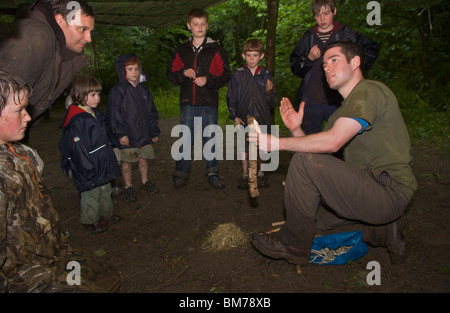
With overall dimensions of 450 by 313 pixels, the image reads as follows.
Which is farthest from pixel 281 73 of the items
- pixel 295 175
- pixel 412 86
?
pixel 295 175

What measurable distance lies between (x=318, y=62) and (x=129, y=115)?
Result: 8.91 ft

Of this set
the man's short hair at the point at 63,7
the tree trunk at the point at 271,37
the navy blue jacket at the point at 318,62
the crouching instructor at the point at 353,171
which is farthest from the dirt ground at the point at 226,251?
the man's short hair at the point at 63,7

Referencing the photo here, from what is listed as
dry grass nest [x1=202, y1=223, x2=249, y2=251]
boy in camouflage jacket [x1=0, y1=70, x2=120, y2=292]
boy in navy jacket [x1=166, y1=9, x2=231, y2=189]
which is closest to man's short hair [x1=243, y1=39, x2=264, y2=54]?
boy in navy jacket [x1=166, y1=9, x2=231, y2=189]

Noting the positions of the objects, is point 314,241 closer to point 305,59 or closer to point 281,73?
point 305,59

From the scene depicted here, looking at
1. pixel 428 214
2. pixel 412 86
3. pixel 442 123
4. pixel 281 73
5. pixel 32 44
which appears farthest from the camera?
pixel 281 73

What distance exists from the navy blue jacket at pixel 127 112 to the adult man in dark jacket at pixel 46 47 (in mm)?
1155

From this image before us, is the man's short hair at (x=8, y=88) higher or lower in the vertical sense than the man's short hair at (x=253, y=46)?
lower

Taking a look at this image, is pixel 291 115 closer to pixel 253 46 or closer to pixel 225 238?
pixel 225 238

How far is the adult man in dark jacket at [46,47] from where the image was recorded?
2541mm

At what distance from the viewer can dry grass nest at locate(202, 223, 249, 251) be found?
3.45m

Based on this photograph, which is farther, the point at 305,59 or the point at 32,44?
the point at 305,59

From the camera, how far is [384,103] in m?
2.75

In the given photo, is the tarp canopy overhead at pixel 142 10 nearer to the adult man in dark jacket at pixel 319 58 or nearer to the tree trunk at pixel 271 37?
the tree trunk at pixel 271 37

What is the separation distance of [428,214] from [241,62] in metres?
17.8
